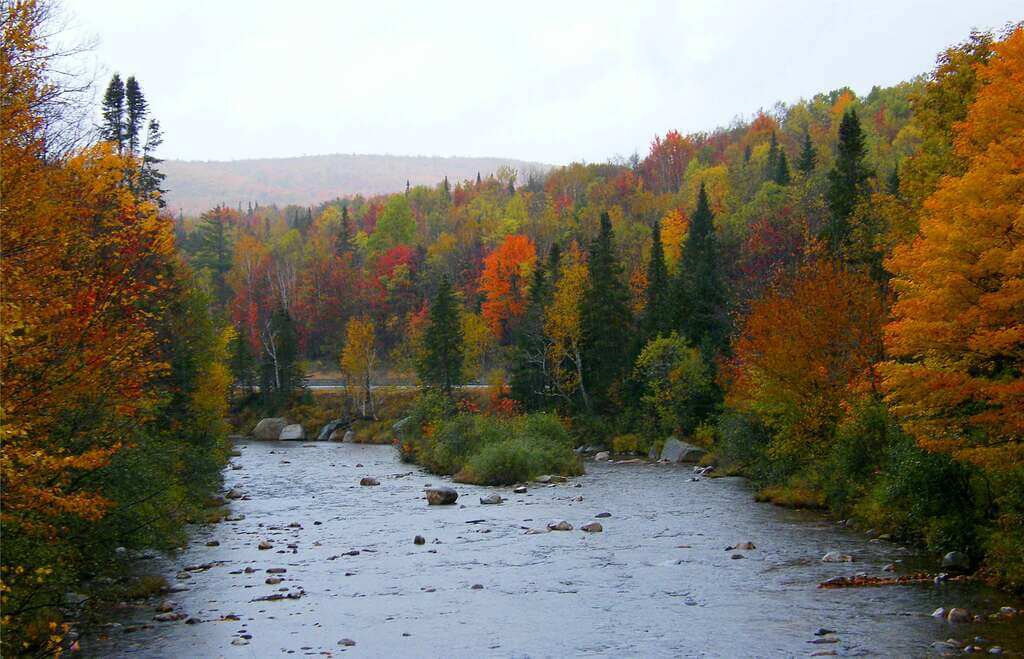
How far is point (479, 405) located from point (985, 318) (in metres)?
52.2

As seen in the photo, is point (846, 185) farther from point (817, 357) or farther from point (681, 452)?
point (817, 357)

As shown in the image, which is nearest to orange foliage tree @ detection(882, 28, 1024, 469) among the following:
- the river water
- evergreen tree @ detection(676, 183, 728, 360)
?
the river water

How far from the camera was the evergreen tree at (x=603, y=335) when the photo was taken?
216 ft

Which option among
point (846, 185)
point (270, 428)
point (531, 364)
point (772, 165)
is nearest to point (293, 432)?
point (270, 428)

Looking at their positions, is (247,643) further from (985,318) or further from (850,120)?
(850,120)

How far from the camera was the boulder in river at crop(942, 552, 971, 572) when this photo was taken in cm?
2106

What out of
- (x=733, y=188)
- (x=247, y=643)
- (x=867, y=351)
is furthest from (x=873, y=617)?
(x=733, y=188)

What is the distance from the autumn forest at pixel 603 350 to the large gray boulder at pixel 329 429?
1.93 metres

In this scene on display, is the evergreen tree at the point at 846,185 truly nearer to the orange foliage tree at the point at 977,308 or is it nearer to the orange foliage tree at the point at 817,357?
the orange foliage tree at the point at 817,357

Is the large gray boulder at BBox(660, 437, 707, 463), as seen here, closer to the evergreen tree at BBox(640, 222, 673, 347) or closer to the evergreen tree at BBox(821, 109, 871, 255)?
the evergreen tree at BBox(640, 222, 673, 347)

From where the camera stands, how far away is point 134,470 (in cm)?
1925

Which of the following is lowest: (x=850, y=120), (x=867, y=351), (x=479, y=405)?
(x=479, y=405)

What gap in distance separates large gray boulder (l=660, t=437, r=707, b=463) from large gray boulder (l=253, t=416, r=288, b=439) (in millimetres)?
40411

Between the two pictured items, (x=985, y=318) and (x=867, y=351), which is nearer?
(x=985, y=318)
